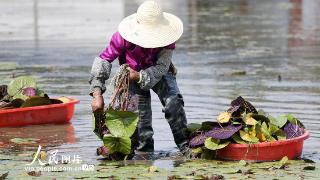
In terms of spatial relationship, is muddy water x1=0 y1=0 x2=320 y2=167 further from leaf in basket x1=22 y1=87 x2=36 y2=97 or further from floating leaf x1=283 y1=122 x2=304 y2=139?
leaf in basket x1=22 y1=87 x2=36 y2=97

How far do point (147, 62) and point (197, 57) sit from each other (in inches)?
308

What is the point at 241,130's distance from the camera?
8070mm

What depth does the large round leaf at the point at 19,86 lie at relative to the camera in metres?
9.84

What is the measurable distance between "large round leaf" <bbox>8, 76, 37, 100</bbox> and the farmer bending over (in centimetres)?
179

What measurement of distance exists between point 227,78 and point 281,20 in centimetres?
1011

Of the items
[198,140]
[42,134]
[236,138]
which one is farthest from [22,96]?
[236,138]

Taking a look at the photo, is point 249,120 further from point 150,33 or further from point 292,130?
point 150,33

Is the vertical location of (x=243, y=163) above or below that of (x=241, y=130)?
below

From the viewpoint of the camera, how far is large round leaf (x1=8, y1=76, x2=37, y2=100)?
9.84 meters

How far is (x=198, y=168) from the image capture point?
7.77 metres

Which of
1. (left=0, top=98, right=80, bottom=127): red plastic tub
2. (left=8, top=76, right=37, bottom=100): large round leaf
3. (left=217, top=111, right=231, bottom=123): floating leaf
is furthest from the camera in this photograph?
(left=8, top=76, right=37, bottom=100): large round leaf

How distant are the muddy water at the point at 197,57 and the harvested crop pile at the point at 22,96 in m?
0.27

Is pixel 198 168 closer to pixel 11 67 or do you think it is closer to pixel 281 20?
pixel 11 67

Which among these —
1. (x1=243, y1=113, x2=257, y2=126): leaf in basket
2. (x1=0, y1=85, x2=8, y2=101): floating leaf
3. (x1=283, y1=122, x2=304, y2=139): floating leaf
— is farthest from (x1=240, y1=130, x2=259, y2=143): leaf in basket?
(x1=0, y1=85, x2=8, y2=101): floating leaf
